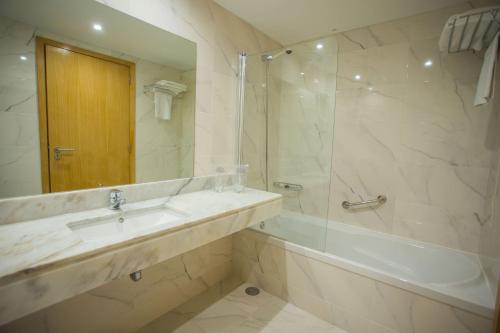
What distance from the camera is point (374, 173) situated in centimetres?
221

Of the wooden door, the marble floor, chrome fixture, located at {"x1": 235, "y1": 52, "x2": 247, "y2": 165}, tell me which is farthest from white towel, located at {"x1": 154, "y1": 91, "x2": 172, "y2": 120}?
the marble floor

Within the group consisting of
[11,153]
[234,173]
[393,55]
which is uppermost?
[393,55]

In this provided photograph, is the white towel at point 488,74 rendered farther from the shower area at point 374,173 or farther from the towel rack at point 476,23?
the shower area at point 374,173

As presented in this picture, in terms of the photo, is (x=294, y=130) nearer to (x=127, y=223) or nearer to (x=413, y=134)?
(x=413, y=134)

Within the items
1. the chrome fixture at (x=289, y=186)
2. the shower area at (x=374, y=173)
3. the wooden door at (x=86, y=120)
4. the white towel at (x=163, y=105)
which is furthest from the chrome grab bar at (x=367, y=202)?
the wooden door at (x=86, y=120)

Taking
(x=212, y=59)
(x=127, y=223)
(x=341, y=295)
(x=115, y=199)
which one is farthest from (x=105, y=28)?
(x=341, y=295)

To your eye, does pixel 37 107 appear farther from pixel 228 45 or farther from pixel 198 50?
pixel 228 45

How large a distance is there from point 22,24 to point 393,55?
2516mm

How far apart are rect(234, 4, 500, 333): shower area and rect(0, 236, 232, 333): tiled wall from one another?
0.95 feet

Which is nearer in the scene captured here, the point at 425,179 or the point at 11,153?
the point at 11,153

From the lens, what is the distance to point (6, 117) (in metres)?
1.05

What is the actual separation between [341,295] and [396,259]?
0.76 metres

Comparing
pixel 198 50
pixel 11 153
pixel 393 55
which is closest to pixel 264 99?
pixel 198 50

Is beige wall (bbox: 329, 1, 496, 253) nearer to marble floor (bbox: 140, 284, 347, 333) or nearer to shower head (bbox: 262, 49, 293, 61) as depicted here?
shower head (bbox: 262, 49, 293, 61)
